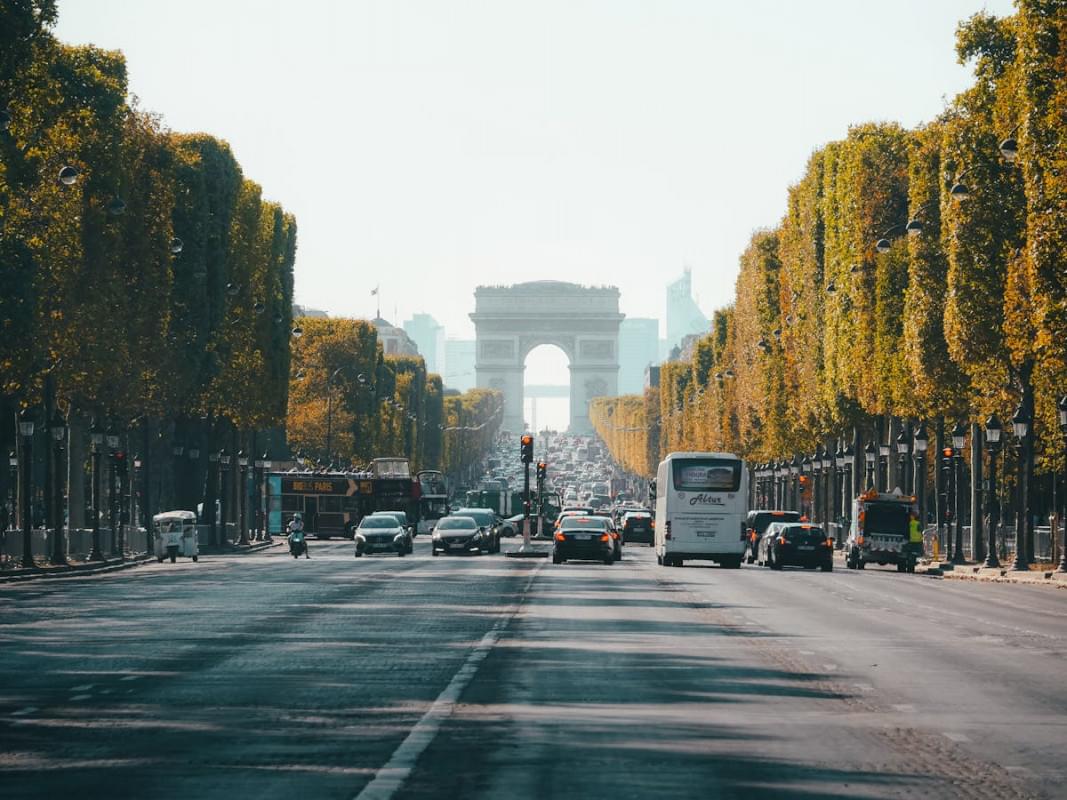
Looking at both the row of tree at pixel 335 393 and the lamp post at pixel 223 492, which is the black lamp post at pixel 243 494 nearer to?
the lamp post at pixel 223 492

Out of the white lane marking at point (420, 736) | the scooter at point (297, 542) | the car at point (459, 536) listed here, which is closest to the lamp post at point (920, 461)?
the car at point (459, 536)

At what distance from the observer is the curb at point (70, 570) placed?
184 feet

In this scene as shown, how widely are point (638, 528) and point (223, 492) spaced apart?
23527mm

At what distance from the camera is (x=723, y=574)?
203 feet

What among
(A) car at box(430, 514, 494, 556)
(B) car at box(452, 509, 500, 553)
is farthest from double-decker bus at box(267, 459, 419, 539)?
(A) car at box(430, 514, 494, 556)

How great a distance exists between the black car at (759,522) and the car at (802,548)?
27.5 ft

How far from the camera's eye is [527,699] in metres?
19.3

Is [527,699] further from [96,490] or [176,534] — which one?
[176,534]

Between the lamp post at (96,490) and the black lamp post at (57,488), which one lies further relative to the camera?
the lamp post at (96,490)

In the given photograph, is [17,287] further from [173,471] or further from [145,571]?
[173,471]

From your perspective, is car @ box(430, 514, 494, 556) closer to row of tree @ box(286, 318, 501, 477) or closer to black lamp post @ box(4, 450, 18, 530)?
black lamp post @ box(4, 450, 18, 530)

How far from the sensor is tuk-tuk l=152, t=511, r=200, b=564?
75625 mm

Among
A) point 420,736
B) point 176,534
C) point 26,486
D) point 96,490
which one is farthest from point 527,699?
point 176,534

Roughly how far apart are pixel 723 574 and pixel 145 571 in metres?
16.8
